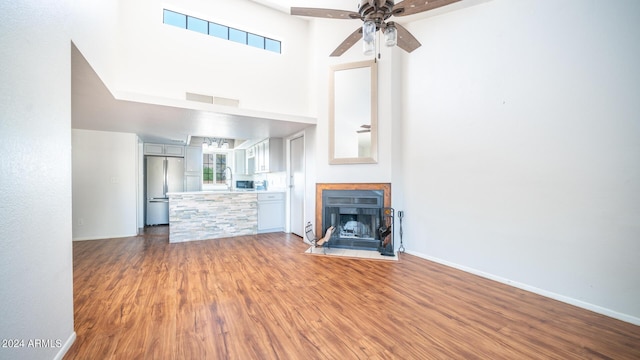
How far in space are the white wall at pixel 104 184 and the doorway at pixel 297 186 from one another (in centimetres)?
317

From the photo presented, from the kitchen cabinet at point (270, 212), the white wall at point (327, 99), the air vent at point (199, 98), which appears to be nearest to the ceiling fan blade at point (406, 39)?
the white wall at point (327, 99)

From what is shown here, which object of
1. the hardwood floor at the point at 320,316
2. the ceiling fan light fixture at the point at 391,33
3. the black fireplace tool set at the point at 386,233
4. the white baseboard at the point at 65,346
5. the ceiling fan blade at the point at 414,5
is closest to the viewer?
the white baseboard at the point at 65,346

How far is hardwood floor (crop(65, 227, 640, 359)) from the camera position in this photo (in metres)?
1.66

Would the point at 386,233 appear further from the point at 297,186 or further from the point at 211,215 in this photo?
the point at 211,215

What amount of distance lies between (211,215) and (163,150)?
2719mm

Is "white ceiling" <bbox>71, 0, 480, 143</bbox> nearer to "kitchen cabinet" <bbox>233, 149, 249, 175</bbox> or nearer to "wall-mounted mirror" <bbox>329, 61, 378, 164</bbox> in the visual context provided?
"wall-mounted mirror" <bbox>329, 61, 378, 164</bbox>

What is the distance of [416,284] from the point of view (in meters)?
2.72

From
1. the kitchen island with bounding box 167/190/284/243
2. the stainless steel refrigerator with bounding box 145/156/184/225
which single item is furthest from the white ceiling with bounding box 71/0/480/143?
the kitchen island with bounding box 167/190/284/243

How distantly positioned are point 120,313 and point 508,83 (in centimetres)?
446

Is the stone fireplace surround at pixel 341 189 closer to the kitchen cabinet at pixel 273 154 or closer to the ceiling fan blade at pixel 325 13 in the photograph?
the kitchen cabinet at pixel 273 154

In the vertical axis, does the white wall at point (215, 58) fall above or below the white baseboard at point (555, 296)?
above

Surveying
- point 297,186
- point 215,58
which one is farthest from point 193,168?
point 215,58

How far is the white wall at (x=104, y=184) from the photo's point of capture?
15.2ft

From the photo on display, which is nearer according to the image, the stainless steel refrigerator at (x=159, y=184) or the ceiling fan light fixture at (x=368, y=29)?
the ceiling fan light fixture at (x=368, y=29)
